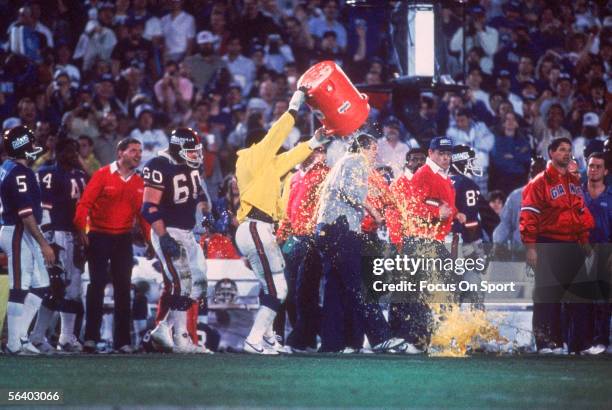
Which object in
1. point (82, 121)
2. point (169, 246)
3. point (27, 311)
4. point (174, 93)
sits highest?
point (174, 93)

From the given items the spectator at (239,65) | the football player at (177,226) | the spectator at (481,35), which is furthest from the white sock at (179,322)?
the spectator at (481,35)

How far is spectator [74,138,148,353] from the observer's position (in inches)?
454

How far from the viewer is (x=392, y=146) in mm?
14578

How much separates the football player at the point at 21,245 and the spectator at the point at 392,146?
4.48 meters

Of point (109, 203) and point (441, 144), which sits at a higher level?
point (441, 144)

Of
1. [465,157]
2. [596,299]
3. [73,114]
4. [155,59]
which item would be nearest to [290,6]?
[155,59]

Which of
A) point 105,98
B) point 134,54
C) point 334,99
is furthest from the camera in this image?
point 134,54

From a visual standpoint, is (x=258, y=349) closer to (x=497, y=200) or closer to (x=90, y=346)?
(x=90, y=346)

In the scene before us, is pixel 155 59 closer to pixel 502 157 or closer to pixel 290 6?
pixel 290 6

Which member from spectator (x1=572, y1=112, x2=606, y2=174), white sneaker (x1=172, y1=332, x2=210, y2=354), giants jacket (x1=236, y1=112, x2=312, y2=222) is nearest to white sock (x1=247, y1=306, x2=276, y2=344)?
white sneaker (x1=172, y1=332, x2=210, y2=354)

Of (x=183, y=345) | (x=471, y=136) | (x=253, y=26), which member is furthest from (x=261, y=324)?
(x=253, y=26)

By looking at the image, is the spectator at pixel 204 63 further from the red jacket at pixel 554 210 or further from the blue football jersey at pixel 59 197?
the red jacket at pixel 554 210

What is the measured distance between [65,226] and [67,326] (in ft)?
3.27

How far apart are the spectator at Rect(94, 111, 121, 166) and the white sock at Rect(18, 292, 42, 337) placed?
174 inches
